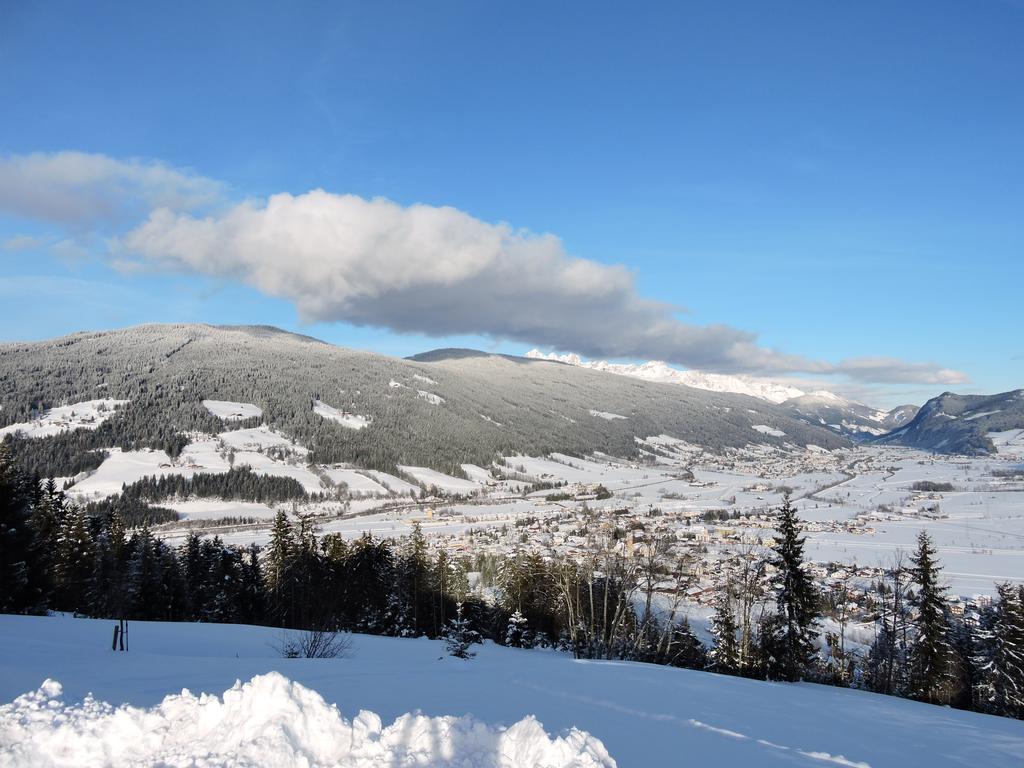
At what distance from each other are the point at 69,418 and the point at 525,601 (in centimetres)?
14649

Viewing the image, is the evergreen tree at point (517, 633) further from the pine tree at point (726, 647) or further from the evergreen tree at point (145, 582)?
the evergreen tree at point (145, 582)

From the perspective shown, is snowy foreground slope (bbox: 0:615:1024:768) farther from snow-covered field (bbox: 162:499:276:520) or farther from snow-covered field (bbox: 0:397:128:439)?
snow-covered field (bbox: 0:397:128:439)

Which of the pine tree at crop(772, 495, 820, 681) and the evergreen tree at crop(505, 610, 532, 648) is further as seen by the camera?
the evergreen tree at crop(505, 610, 532, 648)

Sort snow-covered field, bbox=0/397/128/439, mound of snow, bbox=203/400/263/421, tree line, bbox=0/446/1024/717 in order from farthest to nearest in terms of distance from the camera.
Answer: mound of snow, bbox=203/400/263/421, snow-covered field, bbox=0/397/128/439, tree line, bbox=0/446/1024/717

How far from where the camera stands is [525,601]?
31.5 meters

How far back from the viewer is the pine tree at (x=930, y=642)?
68.7 ft

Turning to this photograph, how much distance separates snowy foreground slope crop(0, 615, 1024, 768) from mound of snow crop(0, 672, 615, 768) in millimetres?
12

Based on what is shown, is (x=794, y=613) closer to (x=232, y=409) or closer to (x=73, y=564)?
(x=73, y=564)

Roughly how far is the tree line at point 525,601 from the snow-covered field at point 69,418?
110024 millimetres

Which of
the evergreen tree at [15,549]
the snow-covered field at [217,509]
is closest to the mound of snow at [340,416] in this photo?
the snow-covered field at [217,509]

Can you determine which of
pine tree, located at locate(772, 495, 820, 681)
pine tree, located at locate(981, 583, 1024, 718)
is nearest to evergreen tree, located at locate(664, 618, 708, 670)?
pine tree, located at locate(772, 495, 820, 681)

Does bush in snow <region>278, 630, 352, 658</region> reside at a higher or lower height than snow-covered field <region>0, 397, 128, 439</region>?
lower

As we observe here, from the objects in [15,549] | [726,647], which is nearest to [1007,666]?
[726,647]

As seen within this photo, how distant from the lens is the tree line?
21312 mm
